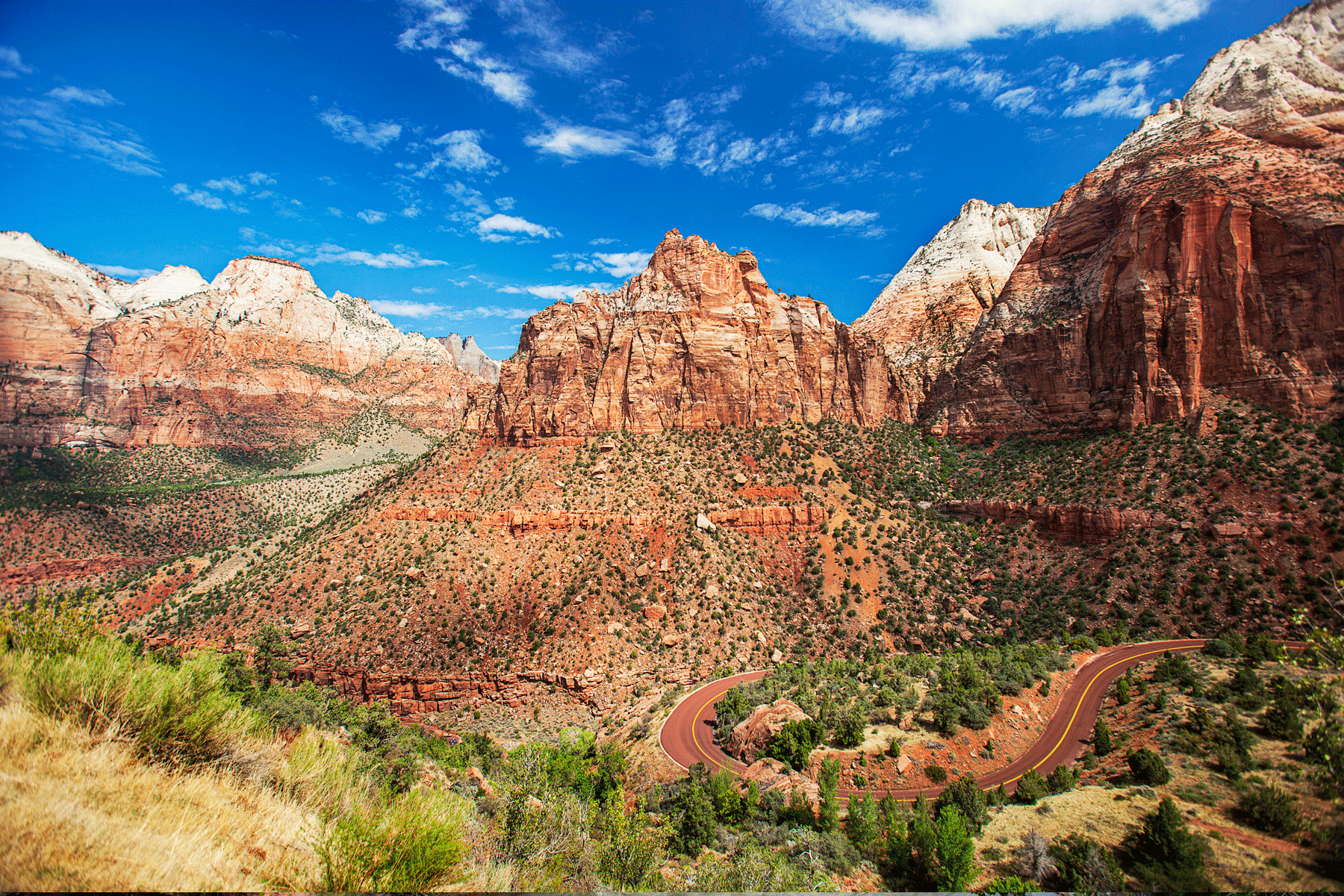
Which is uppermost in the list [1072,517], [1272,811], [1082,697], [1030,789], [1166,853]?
[1072,517]

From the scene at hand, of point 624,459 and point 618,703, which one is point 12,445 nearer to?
point 624,459

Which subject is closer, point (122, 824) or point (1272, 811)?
point (122, 824)

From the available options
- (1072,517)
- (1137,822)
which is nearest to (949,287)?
(1072,517)

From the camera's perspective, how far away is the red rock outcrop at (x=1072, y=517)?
130 feet

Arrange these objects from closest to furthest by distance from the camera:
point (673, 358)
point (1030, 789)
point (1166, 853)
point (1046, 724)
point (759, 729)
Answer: point (1166, 853)
point (1030, 789)
point (1046, 724)
point (759, 729)
point (673, 358)

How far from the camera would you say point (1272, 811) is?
8109mm

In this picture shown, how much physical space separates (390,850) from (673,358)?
172ft

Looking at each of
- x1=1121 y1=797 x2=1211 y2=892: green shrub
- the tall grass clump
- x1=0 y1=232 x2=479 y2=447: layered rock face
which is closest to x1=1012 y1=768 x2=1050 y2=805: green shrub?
x1=1121 y1=797 x2=1211 y2=892: green shrub

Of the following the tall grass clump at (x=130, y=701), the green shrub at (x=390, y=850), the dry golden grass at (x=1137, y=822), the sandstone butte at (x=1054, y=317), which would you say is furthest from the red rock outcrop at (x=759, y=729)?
the sandstone butte at (x=1054, y=317)

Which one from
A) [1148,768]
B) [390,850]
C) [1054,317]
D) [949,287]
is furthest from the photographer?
[949,287]

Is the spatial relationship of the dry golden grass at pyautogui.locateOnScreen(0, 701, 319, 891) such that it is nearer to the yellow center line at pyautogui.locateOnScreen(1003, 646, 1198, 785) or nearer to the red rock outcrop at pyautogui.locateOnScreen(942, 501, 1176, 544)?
the yellow center line at pyautogui.locateOnScreen(1003, 646, 1198, 785)

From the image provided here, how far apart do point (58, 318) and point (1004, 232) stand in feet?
593

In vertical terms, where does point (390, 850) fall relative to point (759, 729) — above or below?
above

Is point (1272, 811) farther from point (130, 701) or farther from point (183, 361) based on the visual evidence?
point (183, 361)
